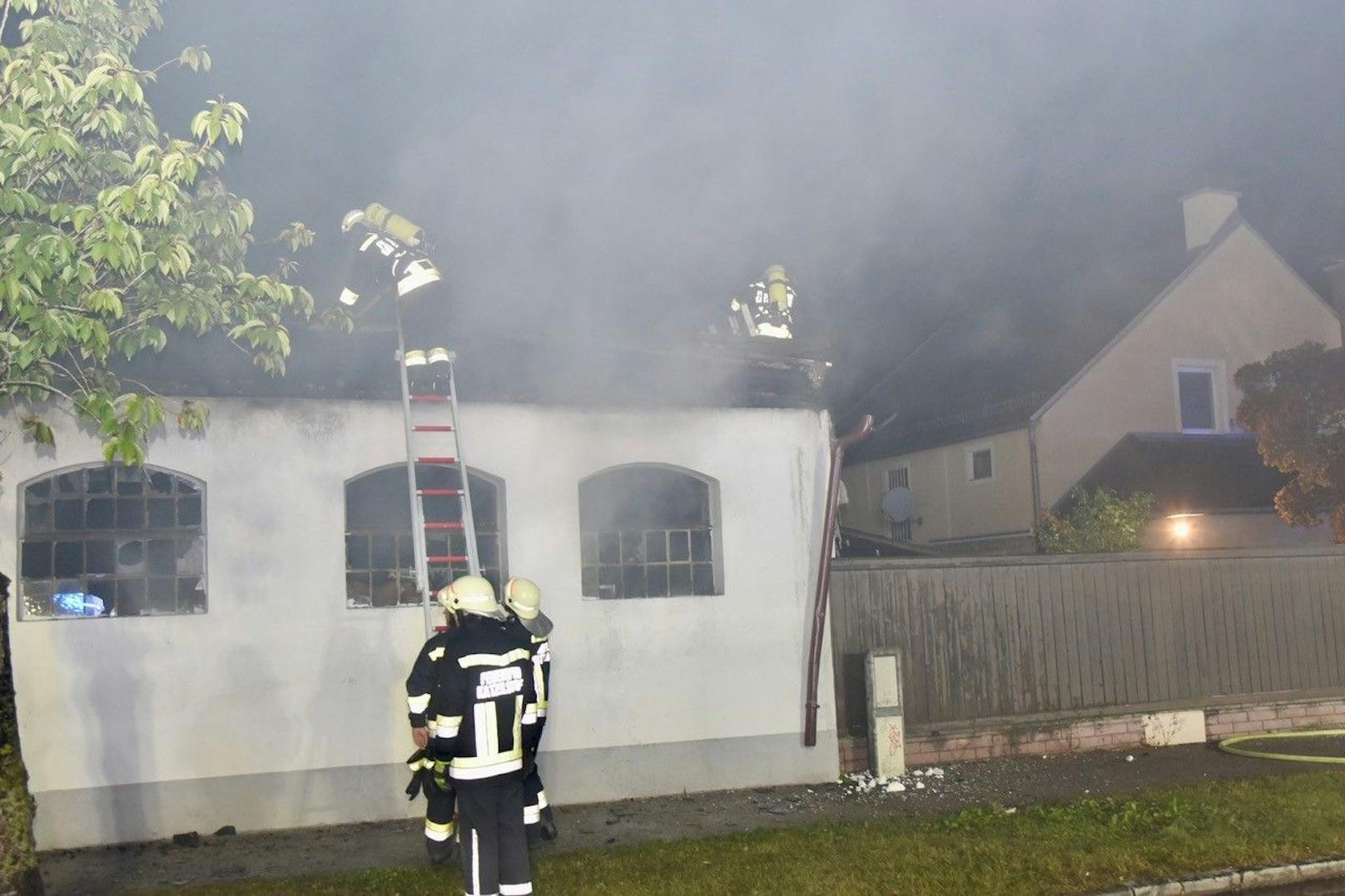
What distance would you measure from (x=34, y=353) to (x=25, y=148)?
92 cm

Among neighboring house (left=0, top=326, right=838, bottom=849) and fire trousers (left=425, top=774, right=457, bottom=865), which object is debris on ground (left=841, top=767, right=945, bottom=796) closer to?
neighboring house (left=0, top=326, right=838, bottom=849)

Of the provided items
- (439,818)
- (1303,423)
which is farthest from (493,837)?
(1303,423)

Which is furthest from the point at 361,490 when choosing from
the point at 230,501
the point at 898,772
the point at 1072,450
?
the point at 1072,450

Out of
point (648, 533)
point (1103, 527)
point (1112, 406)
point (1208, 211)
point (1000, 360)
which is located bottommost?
point (1103, 527)

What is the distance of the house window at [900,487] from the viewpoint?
70.3 ft

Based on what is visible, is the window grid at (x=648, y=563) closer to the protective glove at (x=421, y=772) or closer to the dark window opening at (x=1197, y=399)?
the protective glove at (x=421, y=772)

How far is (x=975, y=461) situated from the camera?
19.9 metres

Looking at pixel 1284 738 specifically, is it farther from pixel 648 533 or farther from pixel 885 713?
pixel 648 533

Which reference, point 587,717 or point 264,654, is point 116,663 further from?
point 587,717

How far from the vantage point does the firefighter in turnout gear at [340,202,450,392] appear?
24.9 ft

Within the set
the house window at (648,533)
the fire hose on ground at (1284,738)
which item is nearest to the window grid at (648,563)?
the house window at (648,533)

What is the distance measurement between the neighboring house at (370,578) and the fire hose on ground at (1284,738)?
3494mm

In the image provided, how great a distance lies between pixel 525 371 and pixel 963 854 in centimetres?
436

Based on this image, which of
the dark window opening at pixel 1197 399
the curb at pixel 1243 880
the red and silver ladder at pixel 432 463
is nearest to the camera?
the curb at pixel 1243 880
